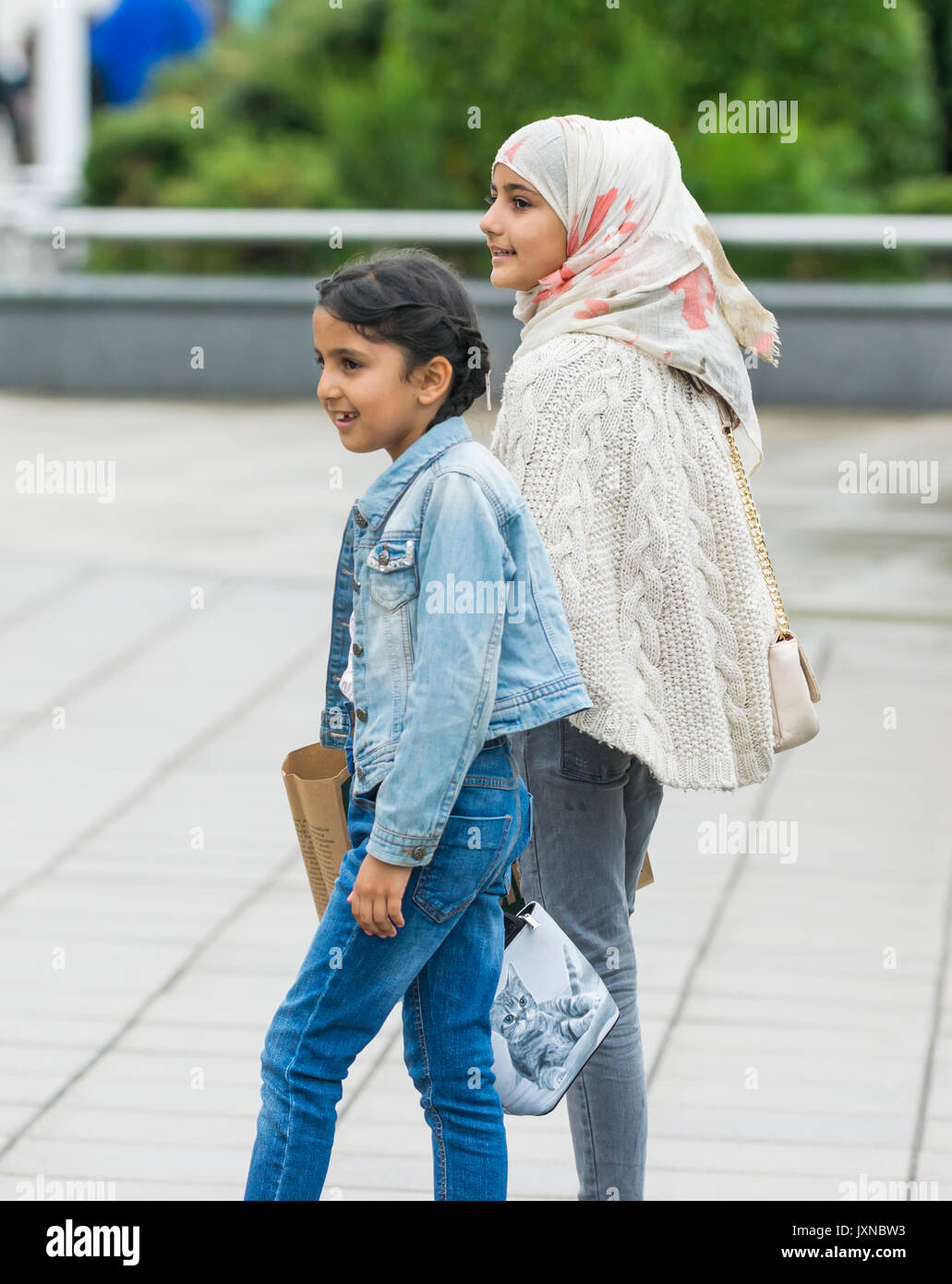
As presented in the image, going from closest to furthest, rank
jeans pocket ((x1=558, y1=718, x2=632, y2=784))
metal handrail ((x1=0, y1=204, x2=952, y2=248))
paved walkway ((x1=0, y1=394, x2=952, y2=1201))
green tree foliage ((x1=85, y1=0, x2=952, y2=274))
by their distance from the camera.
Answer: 1. jeans pocket ((x1=558, y1=718, x2=632, y2=784))
2. paved walkway ((x1=0, y1=394, x2=952, y2=1201))
3. metal handrail ((x1=0, y1=204, x2=952, y2=248))
4. green tree foliage ((x1=85, y1=0, x2=952, y2=274))

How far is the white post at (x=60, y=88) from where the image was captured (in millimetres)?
19547

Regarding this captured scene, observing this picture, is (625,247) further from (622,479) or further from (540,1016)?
(540,1016)

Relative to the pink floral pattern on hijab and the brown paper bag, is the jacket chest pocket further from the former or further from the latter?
the pink floral pattern on hijab

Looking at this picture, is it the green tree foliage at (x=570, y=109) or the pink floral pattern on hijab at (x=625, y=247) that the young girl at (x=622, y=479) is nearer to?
the pink floral pattern on hijab at (x=625, y=247)

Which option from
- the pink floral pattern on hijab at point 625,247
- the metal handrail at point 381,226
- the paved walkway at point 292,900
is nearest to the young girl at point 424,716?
the pink floral pattern on hijab at point 625,247

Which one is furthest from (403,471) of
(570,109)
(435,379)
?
(570,109)

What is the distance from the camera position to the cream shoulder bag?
322 cm

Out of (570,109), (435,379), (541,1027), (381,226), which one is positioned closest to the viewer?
(435,379)

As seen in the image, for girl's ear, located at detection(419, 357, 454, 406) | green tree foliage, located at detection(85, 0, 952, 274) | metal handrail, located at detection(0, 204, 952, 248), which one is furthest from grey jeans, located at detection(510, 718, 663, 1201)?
green tree foliage, located at detection(85, 0, 952, 274)

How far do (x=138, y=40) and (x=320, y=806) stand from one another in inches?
789

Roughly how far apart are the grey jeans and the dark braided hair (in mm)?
589

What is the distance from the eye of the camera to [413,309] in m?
2.86

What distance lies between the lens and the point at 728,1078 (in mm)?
4223
